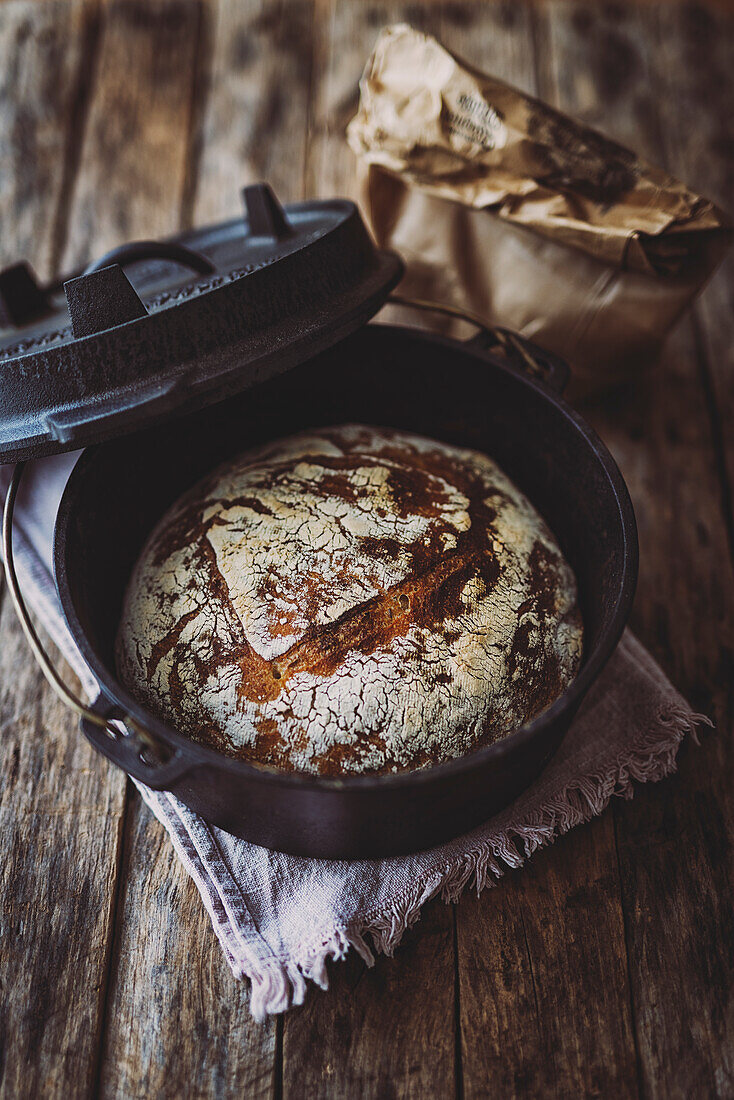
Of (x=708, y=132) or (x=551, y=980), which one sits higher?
(x=708, y=132)

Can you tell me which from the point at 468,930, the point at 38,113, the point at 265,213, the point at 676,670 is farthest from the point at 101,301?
the point at 38,113

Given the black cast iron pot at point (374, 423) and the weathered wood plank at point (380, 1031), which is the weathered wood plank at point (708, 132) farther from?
the weathered wood plank at point (380, 1031)

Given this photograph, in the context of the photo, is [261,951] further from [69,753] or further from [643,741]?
[643,741]

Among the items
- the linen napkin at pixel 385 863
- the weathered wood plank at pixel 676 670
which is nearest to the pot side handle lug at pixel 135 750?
the linen napkin at pixel 385 863

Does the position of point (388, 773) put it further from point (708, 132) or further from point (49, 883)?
point (708, 132)

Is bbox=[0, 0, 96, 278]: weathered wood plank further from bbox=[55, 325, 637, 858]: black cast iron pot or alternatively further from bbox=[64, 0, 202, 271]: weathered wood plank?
bbox=[55, 325, 637, 858]: black cast iron pot

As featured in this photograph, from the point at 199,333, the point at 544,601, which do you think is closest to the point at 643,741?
the point at 544,601

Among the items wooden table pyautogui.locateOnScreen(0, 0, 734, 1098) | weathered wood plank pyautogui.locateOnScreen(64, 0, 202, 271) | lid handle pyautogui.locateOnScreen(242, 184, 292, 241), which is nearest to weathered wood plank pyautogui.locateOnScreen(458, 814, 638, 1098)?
wooden table pyautogui.locateOnScreen(0, 0, 734, 1098)
